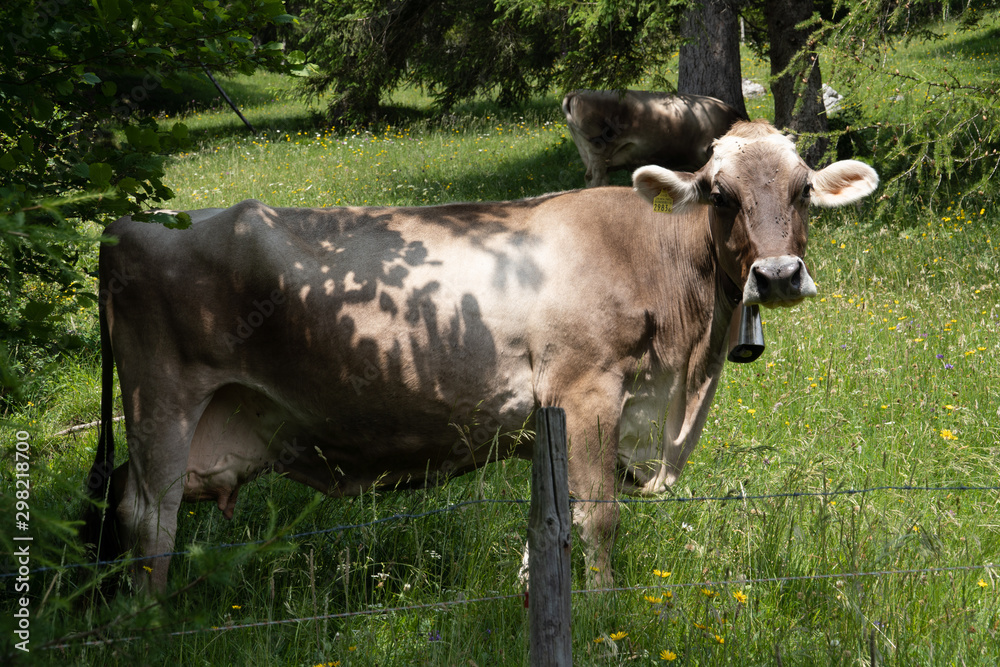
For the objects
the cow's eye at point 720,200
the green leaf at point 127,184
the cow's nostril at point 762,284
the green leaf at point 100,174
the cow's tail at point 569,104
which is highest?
the green leaf at point 100,174

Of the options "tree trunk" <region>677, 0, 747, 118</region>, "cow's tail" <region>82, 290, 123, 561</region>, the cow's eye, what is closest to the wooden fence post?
the cow's eye

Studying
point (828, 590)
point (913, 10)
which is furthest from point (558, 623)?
point (913, 10)

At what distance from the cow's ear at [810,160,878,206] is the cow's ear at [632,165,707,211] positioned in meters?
0.57

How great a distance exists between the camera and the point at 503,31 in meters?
12.4

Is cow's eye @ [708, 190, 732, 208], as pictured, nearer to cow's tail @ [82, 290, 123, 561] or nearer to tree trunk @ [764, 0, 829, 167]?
cow's tail @ [82, 290, 123, 561]

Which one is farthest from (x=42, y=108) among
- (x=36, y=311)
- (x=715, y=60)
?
(x=715, y=60)

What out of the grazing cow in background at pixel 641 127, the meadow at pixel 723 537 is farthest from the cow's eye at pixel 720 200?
the grazing cow in background at pixel 641 127

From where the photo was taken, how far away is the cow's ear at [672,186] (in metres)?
3.88

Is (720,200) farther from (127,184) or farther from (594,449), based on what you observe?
(127,184)

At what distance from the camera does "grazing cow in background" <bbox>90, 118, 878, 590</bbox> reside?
3.63 m

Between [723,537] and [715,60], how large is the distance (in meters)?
8.97

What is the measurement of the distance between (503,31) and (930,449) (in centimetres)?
981

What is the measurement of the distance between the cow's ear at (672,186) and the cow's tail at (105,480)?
8.94ft

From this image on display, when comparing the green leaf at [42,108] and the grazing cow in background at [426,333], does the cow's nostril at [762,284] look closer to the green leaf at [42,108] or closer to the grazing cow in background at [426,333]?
the grazing cow in background at [426,333]
